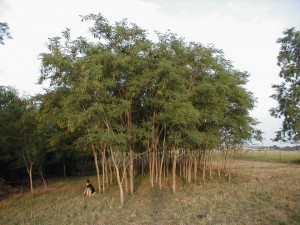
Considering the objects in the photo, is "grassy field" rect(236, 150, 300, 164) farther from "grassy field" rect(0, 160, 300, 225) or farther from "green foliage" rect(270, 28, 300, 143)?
"grassy field" rect(0, 160, 300, 225)

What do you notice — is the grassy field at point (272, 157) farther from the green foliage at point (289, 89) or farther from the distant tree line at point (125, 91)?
the distant tree line at point (125, 91)

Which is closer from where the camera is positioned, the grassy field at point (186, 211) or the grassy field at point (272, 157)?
the grassy field at point (186, 211)

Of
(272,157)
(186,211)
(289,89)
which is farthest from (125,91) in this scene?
(272,157)

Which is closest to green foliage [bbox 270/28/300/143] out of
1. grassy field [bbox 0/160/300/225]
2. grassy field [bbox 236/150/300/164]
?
grassy field [bbox 236/150/300/164]

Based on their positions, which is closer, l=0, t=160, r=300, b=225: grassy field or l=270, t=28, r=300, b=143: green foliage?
l=0, t=160, r=300, b=225: grassy field

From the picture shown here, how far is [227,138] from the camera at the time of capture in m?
27.2

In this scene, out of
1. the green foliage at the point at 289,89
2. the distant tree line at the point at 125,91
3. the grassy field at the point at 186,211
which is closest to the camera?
the grassy field at the point at 186,211

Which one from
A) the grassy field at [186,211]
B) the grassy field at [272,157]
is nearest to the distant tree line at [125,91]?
the grassy field at [186,211]

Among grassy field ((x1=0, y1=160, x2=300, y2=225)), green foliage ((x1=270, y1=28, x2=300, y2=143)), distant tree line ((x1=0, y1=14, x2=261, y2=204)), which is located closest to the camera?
grassy field ((x1=0, y1=160, x2=300, y2=225))

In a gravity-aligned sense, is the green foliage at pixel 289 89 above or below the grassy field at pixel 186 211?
above

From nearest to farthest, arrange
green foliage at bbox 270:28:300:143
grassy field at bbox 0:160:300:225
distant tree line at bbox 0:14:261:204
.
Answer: grassy field at bbox 0:160:300:225 < distant tree line at bbox 0:14:261:204 < green foliage at bbox 270:28:300:143

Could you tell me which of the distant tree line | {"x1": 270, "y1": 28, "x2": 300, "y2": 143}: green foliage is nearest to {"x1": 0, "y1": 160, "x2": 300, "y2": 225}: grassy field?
the distant tree line

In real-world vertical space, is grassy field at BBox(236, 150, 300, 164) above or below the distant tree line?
below

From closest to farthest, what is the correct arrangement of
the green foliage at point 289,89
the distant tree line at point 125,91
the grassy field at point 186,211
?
the grassy field at point 186,211, the distant tree line at point 125,91, the green foliage at point 289,89
